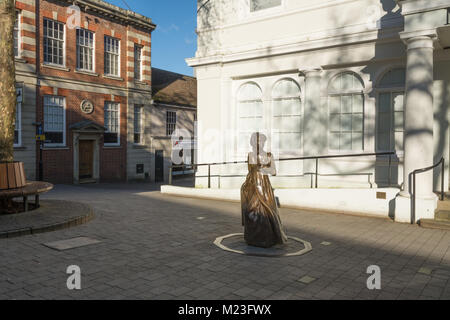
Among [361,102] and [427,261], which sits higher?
[361,102]

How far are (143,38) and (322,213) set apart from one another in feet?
65.6

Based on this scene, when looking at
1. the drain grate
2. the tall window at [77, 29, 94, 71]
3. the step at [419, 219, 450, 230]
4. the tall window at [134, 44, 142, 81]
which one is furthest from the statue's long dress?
the tall window at [134, 44, 142, 81]

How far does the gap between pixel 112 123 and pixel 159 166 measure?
514 cm

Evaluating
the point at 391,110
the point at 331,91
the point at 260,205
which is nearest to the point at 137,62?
the point at 331,91

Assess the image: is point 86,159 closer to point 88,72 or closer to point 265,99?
point 88,72

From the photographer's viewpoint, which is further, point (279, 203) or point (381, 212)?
point (279, 203)

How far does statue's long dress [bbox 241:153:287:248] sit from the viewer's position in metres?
6.39

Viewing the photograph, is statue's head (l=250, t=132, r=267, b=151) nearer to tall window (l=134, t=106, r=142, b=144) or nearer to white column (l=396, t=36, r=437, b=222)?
white column (l=396, t=36, r=437, b=222)

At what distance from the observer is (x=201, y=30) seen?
14.0 metres

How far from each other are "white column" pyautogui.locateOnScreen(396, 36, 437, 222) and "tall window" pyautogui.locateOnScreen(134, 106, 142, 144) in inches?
767

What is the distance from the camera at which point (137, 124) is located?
83.4ft

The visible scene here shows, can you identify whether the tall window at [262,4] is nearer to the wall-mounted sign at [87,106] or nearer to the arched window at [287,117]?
the arched window at [287,117]

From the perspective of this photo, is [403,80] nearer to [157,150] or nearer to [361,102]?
[361,102]

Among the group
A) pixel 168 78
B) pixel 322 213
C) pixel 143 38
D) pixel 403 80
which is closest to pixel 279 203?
pixel 322 213
